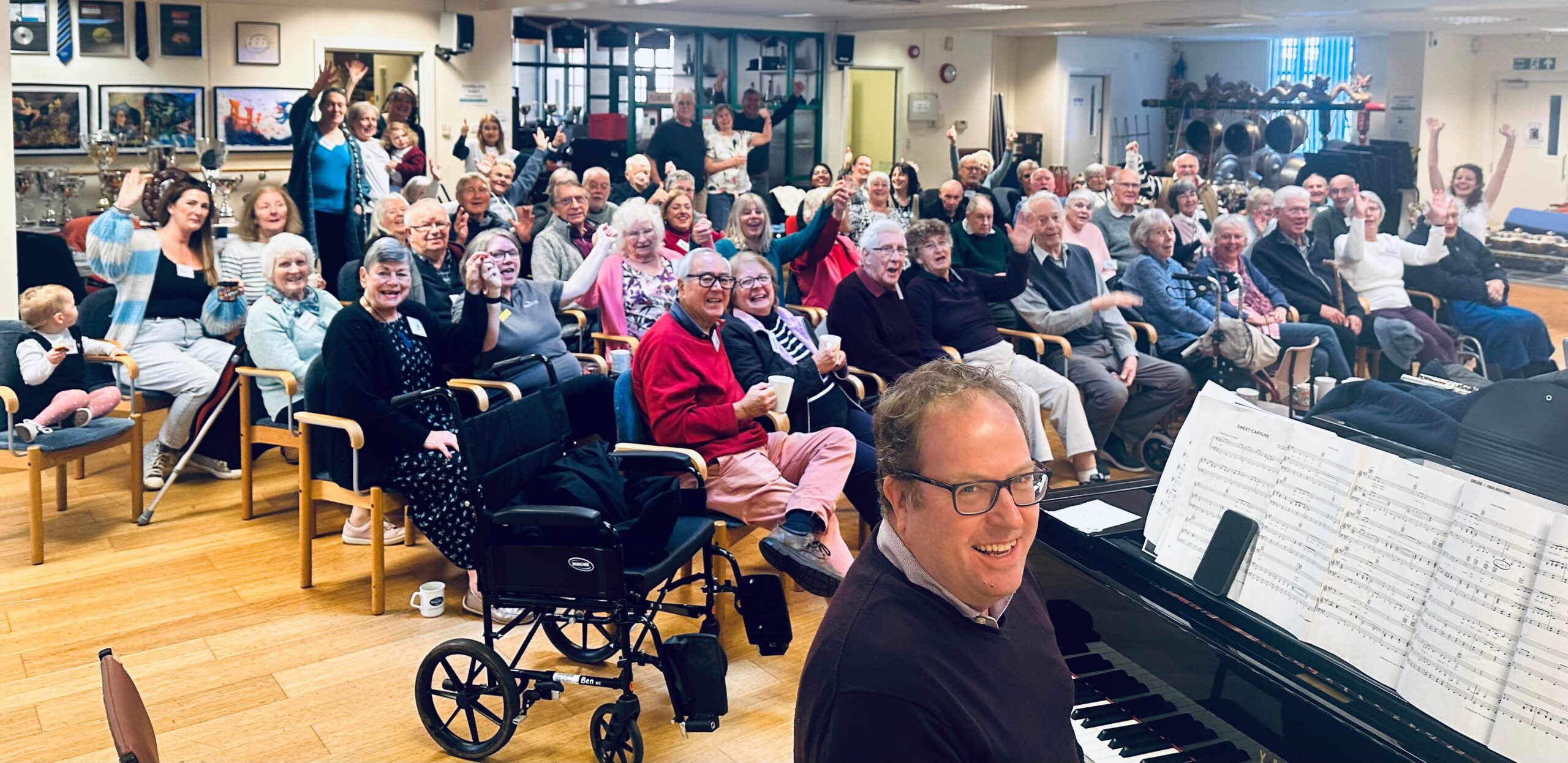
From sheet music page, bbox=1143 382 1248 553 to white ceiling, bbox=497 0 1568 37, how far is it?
268 inches

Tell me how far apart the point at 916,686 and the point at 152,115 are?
846 cm

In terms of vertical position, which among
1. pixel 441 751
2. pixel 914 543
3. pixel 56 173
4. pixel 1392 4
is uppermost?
pixel 1392 4

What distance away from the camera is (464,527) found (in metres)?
4.23

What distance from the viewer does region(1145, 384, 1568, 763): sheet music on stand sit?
1.79 meters

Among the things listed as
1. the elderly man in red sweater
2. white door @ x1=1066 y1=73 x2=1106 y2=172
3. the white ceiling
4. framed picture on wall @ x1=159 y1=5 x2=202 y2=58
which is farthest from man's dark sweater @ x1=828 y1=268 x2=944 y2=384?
A: white door @ x1=1066 y1=73 x2=1106 y2=172

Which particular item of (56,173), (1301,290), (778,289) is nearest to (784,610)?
(778,289)

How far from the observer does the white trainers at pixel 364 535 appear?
5.08 m

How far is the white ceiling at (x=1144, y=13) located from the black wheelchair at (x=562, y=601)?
21.5 feet

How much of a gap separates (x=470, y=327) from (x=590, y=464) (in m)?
1.27

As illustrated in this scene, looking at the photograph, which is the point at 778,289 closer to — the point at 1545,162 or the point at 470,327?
the point at 470,327

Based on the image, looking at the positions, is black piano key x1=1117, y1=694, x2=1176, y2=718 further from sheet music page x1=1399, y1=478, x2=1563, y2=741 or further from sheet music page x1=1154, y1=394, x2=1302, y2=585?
sheet music page x1=1399, y1=478, x2=1563, y2=741

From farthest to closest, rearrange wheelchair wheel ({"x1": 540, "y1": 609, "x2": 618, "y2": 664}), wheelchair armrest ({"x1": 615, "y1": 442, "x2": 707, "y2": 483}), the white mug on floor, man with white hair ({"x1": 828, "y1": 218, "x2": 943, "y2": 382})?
1. man with white hair ({"x1": 828, "y1": 218, "x2": 943, "y2": 382})
2. the white mug on floor
3. wheelchair armrest ({"x1": 615, "y1": 442, "x2": 707, "y2": 483})
4. wheelchair wheel ({"x1": 540, "y1": 609, "x2": 618, "y2": 664})

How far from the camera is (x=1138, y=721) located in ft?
7.36

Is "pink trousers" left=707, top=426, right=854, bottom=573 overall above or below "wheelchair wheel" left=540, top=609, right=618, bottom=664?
above
